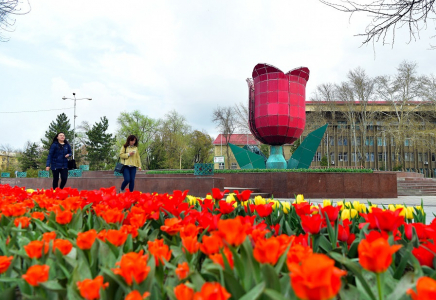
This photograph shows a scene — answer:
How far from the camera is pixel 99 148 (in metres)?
45.8

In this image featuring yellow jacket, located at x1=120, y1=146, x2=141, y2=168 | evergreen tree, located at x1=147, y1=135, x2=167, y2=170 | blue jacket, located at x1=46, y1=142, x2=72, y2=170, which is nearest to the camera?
blue jacket, located at x1=46, y1=142, x2=72, y2=170

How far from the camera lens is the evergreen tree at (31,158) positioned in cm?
4817

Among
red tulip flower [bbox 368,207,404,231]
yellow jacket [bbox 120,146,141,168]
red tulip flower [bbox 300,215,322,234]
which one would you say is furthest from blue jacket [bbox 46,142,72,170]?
red tulip flower [bbox 368,207,404,231]

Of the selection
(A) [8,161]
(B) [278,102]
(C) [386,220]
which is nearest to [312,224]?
(C) [386,220]

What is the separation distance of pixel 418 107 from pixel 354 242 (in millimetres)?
39484

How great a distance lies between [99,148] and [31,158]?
12326 mm

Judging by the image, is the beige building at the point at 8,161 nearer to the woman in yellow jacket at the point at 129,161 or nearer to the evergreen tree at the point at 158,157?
the evergreen tree at the point at 158,157

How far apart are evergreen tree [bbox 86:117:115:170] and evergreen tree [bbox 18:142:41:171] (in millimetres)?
9012

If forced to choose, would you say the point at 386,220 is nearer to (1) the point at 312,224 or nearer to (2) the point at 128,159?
(1) the point at 312,224

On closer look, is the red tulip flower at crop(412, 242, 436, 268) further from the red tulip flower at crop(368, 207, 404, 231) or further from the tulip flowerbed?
the red tulip flower at crop(368, 207, 404, 231)

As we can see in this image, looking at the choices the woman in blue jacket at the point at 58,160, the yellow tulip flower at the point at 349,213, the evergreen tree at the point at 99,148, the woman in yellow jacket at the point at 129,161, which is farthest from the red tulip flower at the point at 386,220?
the evergreen tree at the point at 99,148

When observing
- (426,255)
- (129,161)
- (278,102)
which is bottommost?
(426,255)

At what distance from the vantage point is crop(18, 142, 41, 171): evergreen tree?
48166 millimetres

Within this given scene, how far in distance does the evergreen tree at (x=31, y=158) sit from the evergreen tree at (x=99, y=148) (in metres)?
9.01
